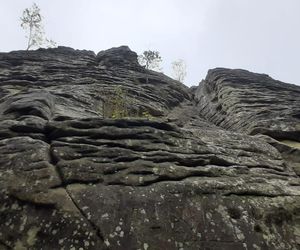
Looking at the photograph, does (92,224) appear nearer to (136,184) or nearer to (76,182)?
(76,182)

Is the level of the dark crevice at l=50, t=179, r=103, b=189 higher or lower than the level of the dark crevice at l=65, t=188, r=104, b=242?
higher

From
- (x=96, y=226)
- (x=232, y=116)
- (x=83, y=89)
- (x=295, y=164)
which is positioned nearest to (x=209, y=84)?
(x=232, y=116)

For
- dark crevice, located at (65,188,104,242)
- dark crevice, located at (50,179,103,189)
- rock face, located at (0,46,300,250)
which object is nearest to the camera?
dark crevice, located at (65,188,104,242)

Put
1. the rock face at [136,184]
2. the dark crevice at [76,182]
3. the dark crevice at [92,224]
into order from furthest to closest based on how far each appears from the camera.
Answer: the dark crevice at [76,182], the rock face at [136,184], the dark crevice at [92,224]

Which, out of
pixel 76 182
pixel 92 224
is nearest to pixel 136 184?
pixel 76 182

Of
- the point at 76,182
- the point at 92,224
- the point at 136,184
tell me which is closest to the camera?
the point at 92,224

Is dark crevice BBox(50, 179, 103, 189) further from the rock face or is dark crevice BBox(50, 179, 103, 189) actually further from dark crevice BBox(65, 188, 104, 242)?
dark crevice BBox(65, 188, 104, 242)

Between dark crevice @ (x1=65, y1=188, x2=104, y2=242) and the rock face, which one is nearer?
dark crevice @ (x1=65, y1=188, x2=104, y2=242)

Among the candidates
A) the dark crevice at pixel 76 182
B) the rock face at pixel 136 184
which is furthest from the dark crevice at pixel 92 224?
the dark crevice at pixel 76 182

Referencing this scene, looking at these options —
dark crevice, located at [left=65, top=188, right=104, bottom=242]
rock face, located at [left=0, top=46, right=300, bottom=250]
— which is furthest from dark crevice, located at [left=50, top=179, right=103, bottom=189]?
dark crevice, located at [left=65, top=188, right=104, bottom=242]

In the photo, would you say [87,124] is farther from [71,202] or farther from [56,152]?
[71,202]

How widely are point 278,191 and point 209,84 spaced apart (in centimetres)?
2339

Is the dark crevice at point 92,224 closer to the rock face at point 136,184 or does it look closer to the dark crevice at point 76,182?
the rock face at point 136,184

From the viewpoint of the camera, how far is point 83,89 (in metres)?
24.5
